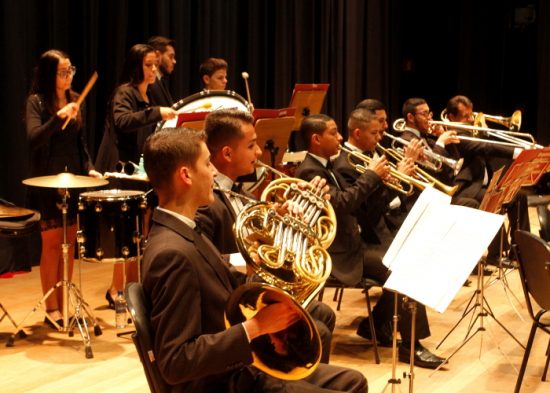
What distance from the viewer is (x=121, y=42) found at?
7141 mm

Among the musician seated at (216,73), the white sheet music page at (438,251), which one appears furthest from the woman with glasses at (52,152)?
the white sheet music page at (438,251)

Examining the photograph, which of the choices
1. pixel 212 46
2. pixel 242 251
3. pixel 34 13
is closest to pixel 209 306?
pixel 242 251

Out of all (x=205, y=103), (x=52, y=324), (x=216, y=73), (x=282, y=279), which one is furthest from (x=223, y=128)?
(x=216, y=73)

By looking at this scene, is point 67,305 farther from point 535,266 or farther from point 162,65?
point 535,266

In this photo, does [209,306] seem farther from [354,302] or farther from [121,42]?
[121,42]

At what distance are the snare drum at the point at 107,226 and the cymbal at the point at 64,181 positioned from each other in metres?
0.13

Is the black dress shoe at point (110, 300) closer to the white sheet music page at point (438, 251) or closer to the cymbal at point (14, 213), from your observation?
the cymbal at point (14, 213)

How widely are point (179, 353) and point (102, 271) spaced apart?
4.66m

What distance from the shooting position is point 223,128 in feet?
11.2

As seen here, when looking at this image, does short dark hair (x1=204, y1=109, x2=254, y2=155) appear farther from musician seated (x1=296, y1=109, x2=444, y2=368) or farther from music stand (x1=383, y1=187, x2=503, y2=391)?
musician seated (x1=296, y1=109, x2=444, y2=368)

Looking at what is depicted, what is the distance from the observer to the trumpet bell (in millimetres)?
2236

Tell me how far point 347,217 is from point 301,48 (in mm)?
5061

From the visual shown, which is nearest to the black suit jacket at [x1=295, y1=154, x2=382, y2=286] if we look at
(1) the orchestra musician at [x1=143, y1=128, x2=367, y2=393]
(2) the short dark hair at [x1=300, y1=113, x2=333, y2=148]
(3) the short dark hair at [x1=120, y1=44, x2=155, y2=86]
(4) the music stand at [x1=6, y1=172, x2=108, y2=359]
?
(2) the short dark hair at [x1=300, y1=113, x2=333, y2=148]

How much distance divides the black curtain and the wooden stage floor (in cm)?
201
